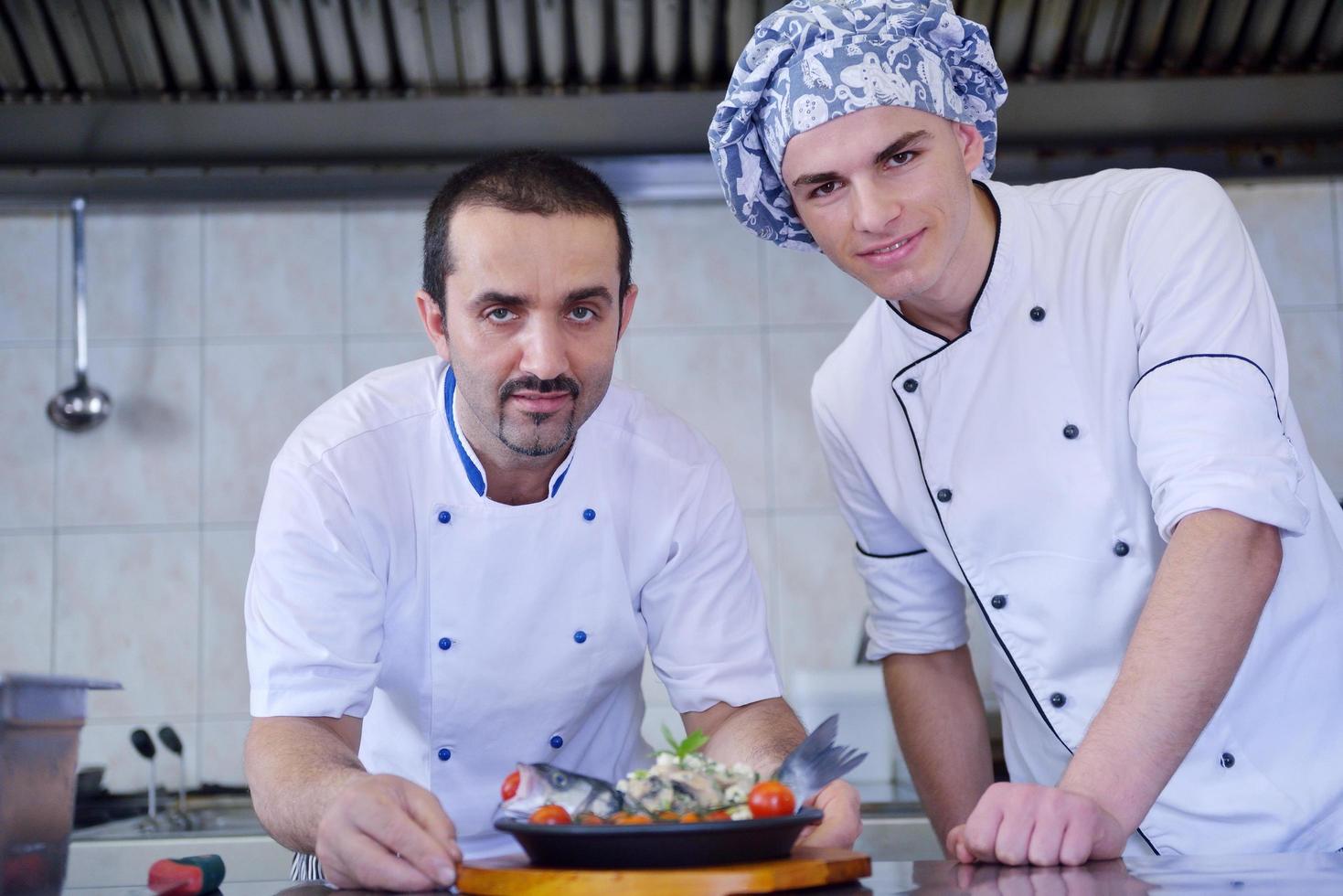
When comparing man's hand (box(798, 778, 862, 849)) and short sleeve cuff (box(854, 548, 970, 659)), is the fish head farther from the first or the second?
short sleeve cuff (box(854, 548, 970, 659))

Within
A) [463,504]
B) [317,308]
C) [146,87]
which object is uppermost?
[146,87]

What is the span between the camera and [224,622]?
115 inches

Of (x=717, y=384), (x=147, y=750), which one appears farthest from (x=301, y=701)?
(x=717, y=384)

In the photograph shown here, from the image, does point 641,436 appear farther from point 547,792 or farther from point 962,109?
point 547,792

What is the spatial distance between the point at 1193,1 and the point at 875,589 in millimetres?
1575

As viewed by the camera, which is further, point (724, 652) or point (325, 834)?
point (724, 652)

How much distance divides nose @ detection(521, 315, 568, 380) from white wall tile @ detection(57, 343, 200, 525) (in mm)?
1776

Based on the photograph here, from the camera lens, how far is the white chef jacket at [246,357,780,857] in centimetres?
156

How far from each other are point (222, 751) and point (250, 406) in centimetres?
76

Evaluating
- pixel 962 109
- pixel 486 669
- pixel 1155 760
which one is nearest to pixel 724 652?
pixel 486 669

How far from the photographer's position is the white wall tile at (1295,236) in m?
3.03

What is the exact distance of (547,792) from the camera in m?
1.02

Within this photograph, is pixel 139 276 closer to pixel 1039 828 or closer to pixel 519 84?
pixel 519 84

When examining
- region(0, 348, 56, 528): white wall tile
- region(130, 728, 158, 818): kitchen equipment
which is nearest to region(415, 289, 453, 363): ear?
region(130, 728, 158, 818): kitchen equipment
